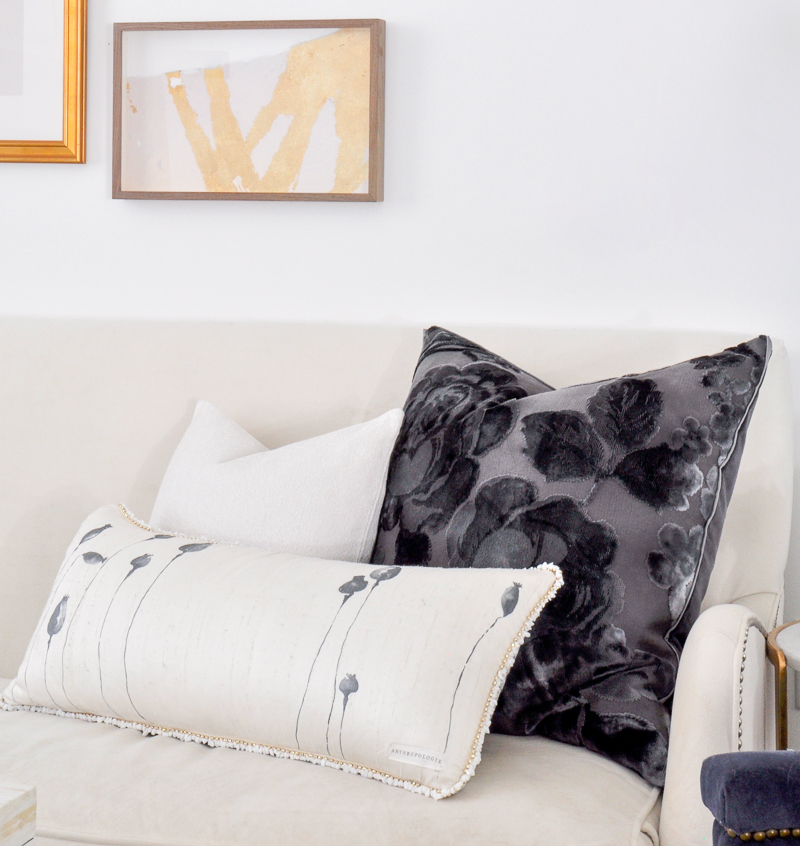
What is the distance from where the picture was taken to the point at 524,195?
1.62 meters

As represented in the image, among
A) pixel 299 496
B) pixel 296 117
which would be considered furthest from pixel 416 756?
pixel 296 117

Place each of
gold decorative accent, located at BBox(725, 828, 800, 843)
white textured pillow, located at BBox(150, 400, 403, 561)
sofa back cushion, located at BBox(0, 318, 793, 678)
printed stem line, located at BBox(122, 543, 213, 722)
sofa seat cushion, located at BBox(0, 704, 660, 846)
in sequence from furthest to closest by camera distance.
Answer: sofa back cushion, located at BBox(0, 318, 793, 678) → white textured pillow, located at BBox(150, 400, 403, 561) → printed stem line, located at BBox(122, 543, 213, 722) → sofa seat cushion, located at BBox(0, 704, 660, 846) → gold decorative accent, located at BBox(725, 828, 800, 843)

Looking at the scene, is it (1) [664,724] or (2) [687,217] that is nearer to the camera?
(1) [664,724]

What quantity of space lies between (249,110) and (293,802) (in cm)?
123

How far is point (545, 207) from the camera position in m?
1.62

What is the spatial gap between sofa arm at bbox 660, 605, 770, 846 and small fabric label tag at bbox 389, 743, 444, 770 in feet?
0.79

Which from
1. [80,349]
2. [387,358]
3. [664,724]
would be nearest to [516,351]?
[387,358]

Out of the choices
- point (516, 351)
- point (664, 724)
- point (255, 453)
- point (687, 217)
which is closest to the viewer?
point (664, 724)

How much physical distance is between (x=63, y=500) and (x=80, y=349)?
0.26m

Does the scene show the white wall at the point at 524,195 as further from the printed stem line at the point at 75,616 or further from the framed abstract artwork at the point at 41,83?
the printed stem line at the point at 75,616

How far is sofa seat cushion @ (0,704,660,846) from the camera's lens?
86 centimetres

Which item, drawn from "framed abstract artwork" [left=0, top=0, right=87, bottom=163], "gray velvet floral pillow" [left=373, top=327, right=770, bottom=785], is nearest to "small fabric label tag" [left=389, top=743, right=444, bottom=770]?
"gray velvet floral pillow" [left=373, top=327, right=770, bottom=785]

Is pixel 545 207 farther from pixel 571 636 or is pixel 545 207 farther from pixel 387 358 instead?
pixel 571 636

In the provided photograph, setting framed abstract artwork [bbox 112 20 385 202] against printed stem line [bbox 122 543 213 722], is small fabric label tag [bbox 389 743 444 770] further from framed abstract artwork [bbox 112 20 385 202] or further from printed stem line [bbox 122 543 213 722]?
framed abstract artwork [bbox 112 20 385 202]
